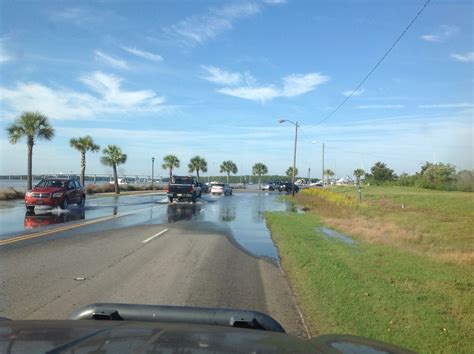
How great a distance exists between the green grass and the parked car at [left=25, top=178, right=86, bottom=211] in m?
15.8

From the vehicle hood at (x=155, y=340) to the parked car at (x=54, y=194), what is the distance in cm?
2228

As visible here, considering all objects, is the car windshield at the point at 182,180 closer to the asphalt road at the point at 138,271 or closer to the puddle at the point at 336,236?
the asphalt road at the point at 138,271

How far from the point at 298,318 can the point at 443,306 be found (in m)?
2.16

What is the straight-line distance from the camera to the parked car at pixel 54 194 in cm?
2419

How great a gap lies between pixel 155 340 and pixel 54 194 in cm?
2363

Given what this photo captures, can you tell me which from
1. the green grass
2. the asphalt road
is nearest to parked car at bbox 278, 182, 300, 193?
the asphalt road

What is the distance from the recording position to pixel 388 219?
21469mm

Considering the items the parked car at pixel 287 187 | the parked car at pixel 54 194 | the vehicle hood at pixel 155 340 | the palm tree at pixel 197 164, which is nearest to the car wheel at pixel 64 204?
the parked car at pixel 54 194

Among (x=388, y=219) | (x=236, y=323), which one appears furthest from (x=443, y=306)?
(x=388, y=219)

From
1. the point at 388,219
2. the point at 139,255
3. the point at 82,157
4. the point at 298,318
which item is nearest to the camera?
the point at 298,318

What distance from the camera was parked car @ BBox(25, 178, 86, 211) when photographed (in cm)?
2419

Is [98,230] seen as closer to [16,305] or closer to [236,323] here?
[16,305]

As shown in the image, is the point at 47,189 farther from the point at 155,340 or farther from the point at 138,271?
the point at 155,340

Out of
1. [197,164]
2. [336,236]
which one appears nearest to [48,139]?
[336,236]
